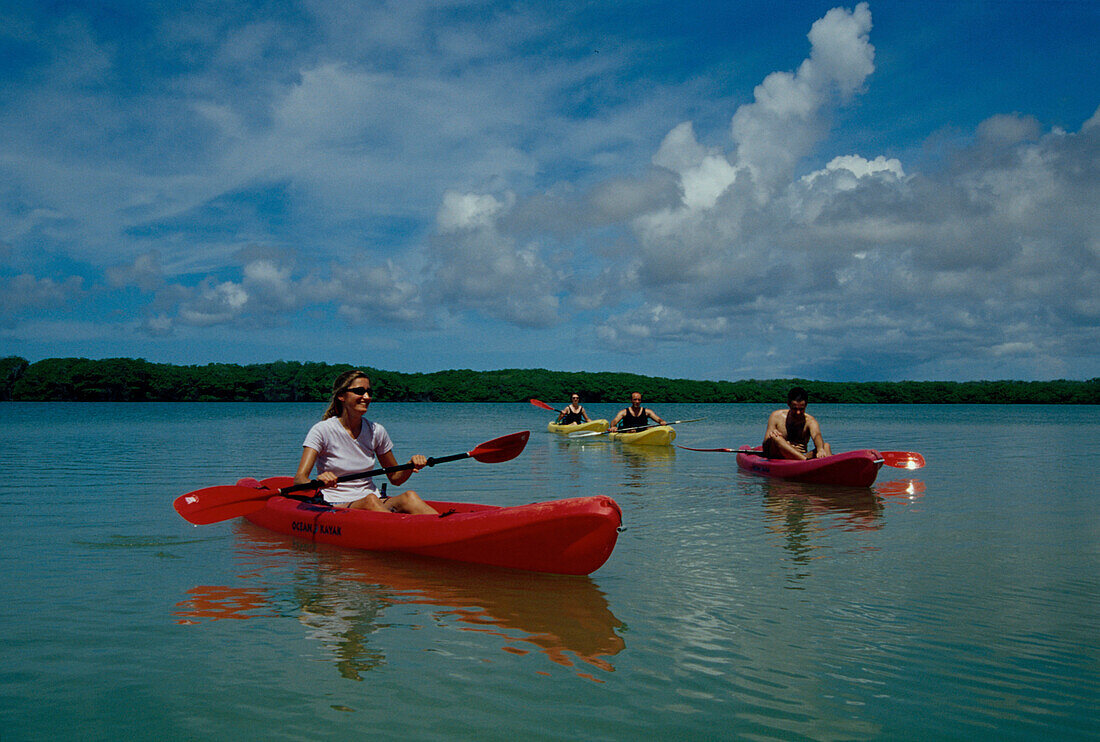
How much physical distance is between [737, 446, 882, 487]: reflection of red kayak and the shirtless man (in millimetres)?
200

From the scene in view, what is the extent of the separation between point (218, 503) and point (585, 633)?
15.0 ft

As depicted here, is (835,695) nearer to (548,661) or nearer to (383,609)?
(548,661)

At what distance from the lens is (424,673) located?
3938 mm

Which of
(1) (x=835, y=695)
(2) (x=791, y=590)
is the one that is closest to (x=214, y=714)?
(1) (x=835, y=695)

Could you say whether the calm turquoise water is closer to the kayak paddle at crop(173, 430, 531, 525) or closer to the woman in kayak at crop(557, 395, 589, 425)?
the kayak paddle at crop(173, 430, 531, 525)

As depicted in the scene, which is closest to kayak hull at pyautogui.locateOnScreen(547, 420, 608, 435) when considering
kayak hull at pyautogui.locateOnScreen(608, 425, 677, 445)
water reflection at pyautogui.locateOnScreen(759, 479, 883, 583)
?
kayak hull at pyautogui.locateOnScreen(608, 425, 677, 445)

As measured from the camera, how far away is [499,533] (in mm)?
6023

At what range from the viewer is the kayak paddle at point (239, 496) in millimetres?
7145

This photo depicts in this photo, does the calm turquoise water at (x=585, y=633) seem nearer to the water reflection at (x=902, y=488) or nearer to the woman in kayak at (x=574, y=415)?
the water reflection at (x=902, y=488)

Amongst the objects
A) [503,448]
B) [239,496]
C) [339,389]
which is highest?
[339,389]

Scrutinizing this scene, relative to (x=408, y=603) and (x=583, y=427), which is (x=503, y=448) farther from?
(x=583, y=427)

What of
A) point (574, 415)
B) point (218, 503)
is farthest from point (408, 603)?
point (574, 415)

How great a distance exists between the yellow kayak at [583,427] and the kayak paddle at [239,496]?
1522 centimetres

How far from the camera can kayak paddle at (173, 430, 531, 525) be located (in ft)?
23.4
